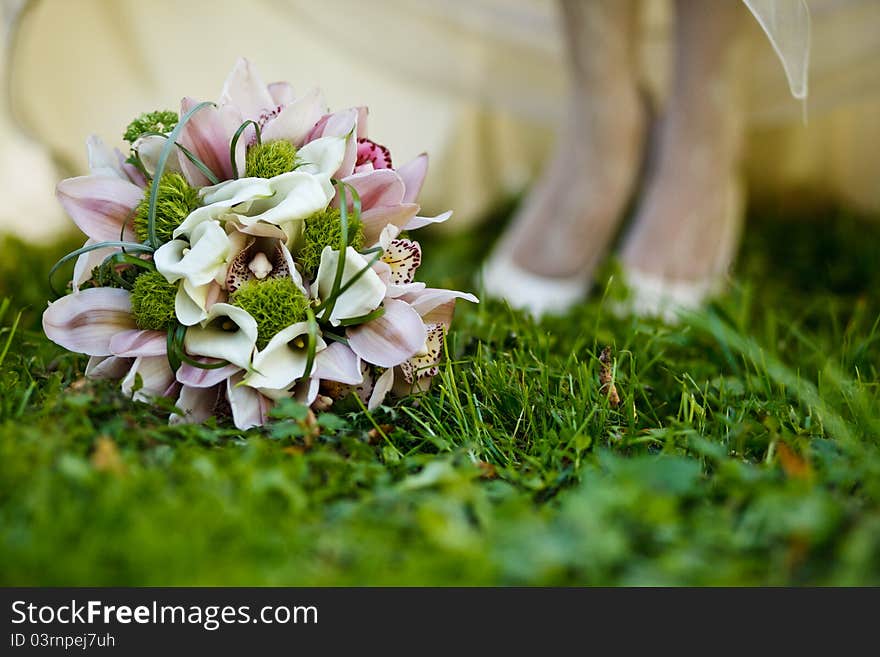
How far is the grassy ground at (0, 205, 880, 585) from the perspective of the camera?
0.49 meters

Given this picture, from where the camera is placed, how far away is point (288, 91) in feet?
2.74

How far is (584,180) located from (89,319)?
36.1 inches

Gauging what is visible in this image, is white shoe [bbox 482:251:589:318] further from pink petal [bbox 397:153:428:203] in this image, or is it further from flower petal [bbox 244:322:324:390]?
flower petal [bbox 244:322:324:390]

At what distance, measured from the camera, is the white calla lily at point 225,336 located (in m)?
0.69

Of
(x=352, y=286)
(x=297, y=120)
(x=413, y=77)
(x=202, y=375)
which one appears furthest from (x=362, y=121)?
(x=413, y=77)

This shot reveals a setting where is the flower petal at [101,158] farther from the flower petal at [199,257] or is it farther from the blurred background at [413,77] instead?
the blurred background at [413,77]

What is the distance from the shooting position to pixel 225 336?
72 centimetres

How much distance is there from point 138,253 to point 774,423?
0.61 metres

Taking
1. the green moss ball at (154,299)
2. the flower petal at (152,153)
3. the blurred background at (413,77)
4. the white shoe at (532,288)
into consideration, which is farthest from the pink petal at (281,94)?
the blurred background at (413,77)

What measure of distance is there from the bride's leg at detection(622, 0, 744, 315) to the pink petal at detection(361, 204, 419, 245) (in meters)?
0.65

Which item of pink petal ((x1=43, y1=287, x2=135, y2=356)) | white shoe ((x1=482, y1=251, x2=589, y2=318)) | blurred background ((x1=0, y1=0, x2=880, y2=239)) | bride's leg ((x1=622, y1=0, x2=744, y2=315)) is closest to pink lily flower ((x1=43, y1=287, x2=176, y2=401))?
pink petal ((x1=43, y1=287, x2=135, y2=356))
